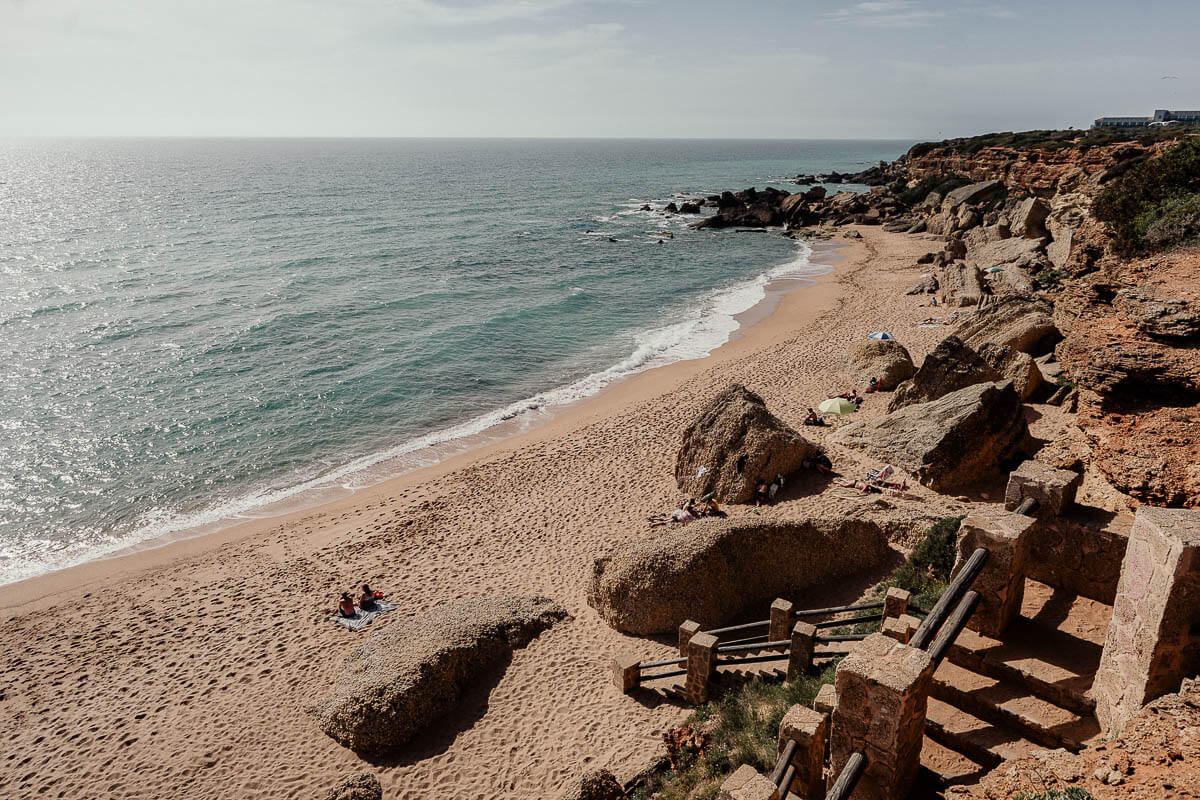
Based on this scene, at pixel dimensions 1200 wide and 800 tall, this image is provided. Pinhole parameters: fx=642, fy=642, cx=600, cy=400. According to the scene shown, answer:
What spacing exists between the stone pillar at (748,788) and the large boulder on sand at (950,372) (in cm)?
1374

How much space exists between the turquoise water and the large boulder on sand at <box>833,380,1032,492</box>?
14.4 metres

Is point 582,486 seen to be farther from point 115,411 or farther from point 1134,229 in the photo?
point 115,411

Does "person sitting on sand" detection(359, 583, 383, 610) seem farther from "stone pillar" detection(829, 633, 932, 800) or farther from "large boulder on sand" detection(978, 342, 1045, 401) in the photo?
"large boulder on sand" detection(978, 342, 1045, 401)

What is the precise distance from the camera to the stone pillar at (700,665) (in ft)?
29.5

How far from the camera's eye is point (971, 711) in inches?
252

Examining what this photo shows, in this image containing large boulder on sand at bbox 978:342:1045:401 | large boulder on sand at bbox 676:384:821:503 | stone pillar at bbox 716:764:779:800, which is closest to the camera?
stone pillar at bbox 716:764:779:800

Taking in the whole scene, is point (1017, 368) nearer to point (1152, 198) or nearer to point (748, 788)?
point (1152, 198)

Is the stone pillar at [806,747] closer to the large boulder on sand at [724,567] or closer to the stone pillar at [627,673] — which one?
the stone pillar at [627,673]

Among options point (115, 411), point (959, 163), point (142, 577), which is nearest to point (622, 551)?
point (142, 577)

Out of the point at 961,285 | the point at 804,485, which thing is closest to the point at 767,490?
the point at 804,485

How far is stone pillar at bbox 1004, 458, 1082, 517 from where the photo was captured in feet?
24.6

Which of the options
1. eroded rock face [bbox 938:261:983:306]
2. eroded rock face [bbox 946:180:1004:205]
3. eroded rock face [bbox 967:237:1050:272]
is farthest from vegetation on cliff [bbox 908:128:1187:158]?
eroded rock face [bbox 938:261:983:306]

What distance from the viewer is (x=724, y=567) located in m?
11.1

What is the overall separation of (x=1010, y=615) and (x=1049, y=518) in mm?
1295
